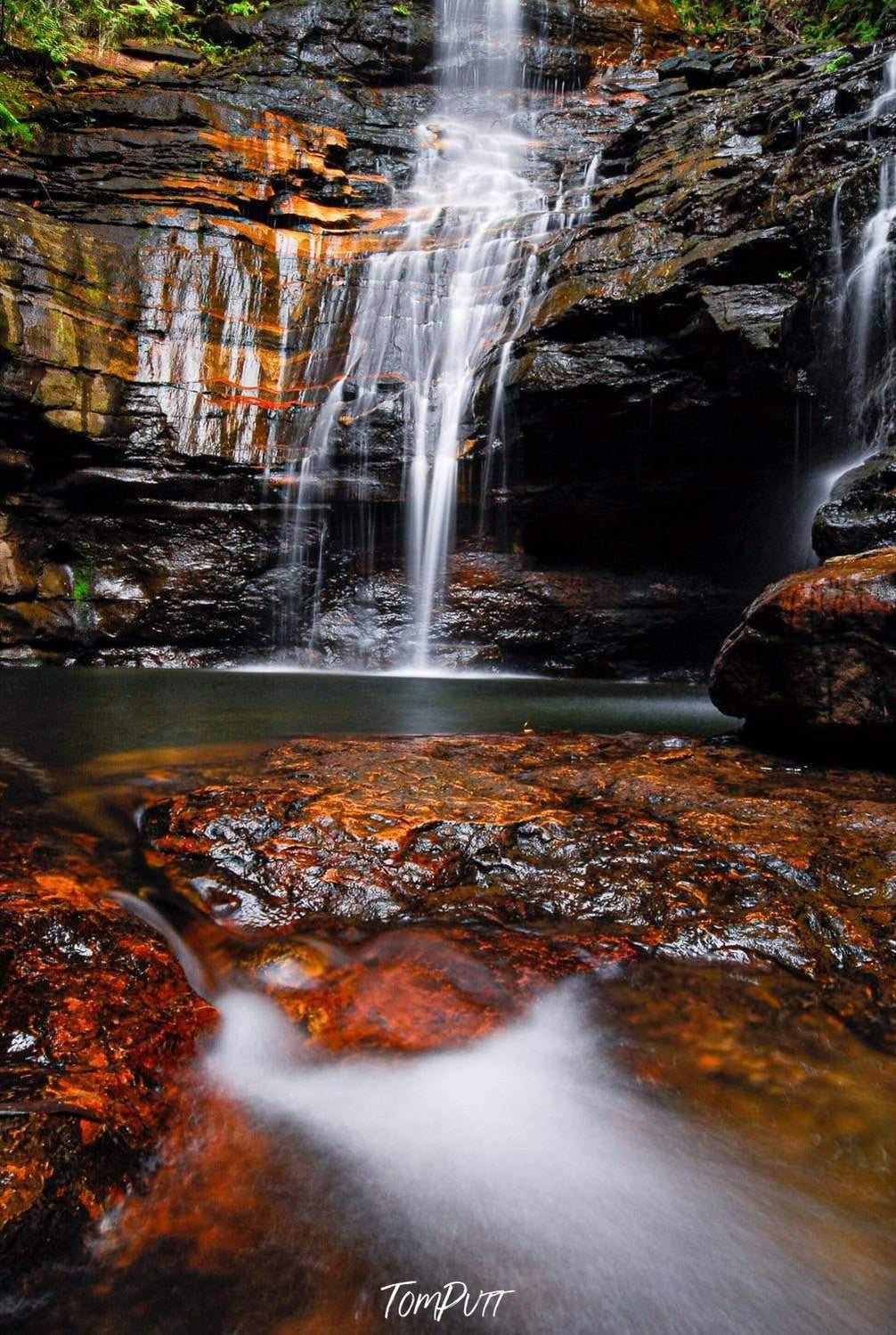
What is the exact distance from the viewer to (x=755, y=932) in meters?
2.23

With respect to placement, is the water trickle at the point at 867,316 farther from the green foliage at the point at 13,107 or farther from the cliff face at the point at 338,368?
the green foliage at the point at 13,107

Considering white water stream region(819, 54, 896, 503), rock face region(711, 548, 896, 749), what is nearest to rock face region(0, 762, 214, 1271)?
rock face region(711, 548, 896, 749)

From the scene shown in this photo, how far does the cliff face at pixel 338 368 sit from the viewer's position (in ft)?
30.0

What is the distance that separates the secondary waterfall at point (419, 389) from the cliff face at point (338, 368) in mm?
252

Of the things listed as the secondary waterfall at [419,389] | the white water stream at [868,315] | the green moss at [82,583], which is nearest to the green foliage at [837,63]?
the white water stream at [868,315]

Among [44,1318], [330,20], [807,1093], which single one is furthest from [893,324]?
[330,20]

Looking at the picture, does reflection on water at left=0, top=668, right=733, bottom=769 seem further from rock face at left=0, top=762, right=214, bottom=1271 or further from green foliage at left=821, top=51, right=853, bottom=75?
green foliage at left=821, top=51, right=853, bottom=75

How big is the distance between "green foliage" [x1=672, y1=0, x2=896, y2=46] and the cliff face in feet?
8.28

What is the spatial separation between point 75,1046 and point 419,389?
11.3 m

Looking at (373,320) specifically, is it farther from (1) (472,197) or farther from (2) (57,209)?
(2) (57,209)

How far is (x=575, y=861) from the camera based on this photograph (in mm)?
2682

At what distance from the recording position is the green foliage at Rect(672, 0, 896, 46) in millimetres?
12758

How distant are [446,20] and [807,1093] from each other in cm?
2371

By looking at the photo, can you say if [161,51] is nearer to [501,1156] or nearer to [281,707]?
[281,707]
